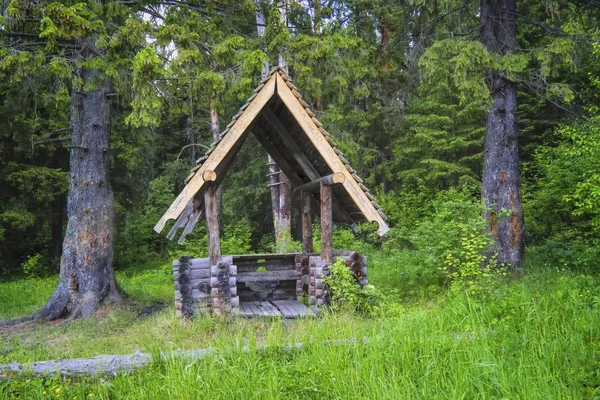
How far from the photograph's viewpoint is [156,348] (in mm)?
5047

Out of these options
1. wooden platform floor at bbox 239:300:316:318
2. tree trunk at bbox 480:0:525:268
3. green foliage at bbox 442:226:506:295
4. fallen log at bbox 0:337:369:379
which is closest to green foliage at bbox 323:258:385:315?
wooden platform floor at bbox 239:300:316:318

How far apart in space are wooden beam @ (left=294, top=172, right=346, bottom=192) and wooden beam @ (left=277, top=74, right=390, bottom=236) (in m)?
0.11

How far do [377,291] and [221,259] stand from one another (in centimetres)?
272

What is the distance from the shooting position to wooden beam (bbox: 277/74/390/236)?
24.6 feet

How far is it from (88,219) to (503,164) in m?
8.72

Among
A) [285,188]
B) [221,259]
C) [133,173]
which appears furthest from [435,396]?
[133,173]

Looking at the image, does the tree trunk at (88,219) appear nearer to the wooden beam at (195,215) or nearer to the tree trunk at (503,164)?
the wooden beam at (195,215)

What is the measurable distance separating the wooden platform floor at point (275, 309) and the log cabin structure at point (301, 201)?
0.02 metres

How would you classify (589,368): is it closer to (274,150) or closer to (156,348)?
(156,348)

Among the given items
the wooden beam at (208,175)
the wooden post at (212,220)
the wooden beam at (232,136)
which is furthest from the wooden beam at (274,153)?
the wooden beam at (208,175)

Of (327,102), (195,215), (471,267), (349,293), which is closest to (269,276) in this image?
(195,215)

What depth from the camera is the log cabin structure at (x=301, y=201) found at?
24.5 ft

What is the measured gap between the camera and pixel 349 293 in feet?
24.3

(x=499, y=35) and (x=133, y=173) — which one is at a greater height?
(x=499, y=35)
